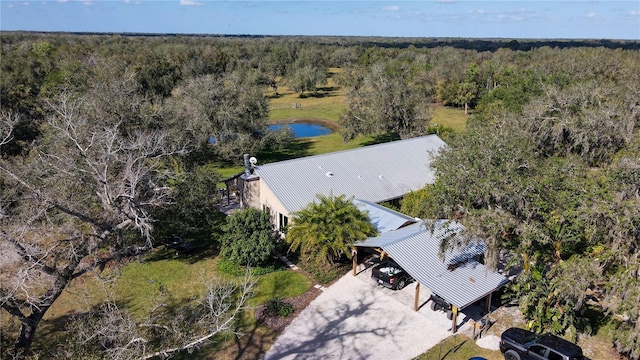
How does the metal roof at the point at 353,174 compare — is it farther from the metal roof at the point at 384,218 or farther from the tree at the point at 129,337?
the tree at the point at 129,337

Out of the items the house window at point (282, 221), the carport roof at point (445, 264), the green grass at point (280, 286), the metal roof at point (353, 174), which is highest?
the metal roof at point (353, 174)

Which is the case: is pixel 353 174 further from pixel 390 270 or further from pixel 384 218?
pixel 390 270

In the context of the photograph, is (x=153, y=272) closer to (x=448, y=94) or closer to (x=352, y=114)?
(x=352, y=114)

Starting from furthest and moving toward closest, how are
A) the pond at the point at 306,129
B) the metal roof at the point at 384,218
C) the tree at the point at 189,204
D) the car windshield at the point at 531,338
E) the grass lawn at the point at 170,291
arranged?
1. the pond at the point at 306,129
2. the tree at the point at 189,204
3. the metal roof at the point at 384,218
4. the grass lawn at the point at 170,291
5. the car windshield at the point at 531,338

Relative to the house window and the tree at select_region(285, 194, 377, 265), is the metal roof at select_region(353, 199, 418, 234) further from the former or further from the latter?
the house window

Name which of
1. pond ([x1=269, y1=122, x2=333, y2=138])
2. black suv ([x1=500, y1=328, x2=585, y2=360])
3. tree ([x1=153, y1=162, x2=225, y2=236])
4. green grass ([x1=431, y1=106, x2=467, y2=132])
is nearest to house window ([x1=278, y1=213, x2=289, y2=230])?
tree ([x1=153, y1=162, x2=225, y2=236])

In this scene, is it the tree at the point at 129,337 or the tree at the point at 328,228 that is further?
the tree at the point at 328,228

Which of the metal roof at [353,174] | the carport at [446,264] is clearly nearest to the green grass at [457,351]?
the carport at [446,264]

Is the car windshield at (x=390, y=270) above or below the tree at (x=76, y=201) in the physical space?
below
